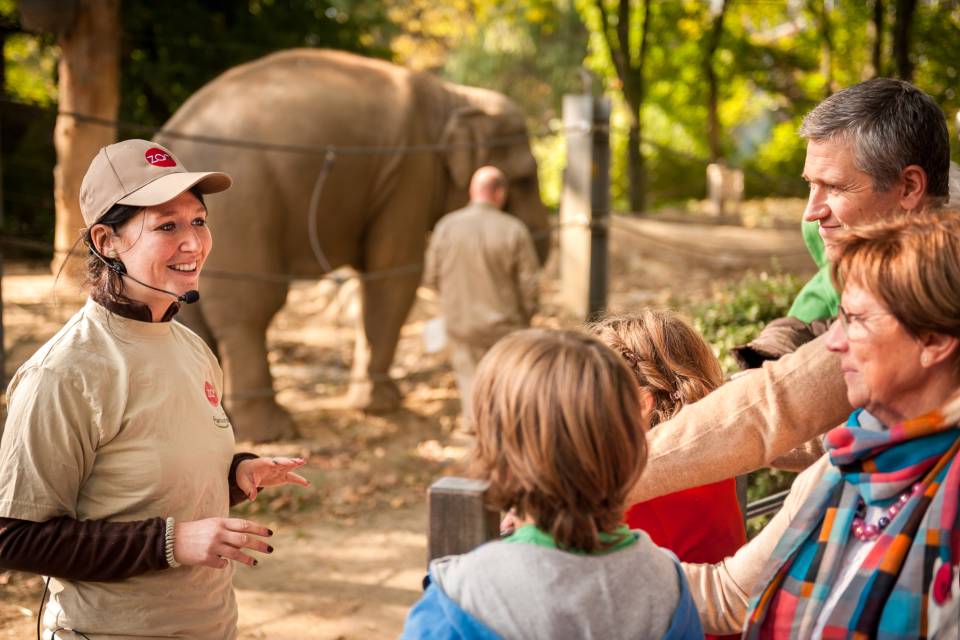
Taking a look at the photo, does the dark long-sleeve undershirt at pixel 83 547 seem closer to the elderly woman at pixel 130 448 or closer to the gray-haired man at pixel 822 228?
the elderly woman at pixel 130 448

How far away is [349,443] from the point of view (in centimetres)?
790

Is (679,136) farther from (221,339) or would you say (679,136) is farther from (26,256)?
(221,339)

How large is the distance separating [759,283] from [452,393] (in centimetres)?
390

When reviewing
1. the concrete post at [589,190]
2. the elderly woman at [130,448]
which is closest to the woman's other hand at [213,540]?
the elderly woman at [130,448]

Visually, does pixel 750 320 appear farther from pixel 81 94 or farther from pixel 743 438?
pixel 81 94

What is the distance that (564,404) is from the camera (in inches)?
62.7

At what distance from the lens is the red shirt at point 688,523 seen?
2402mm

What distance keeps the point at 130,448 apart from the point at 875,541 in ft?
4.83

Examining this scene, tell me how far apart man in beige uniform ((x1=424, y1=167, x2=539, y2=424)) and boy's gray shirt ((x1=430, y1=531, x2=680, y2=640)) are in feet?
20.4

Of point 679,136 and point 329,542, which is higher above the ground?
point 679,136

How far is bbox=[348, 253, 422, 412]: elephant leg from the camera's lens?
8.53 meters

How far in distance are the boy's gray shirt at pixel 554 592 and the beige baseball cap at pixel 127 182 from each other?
3.84 ft

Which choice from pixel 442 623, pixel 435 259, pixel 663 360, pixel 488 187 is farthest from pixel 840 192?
pixel 435 259

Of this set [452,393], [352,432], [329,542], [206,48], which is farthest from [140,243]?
[206,48]
